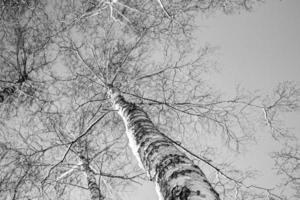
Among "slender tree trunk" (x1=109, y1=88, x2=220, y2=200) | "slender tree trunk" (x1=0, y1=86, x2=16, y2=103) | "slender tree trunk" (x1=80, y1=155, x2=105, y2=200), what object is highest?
"slender tree trunk" (x1=0, y1=86, x2=16, y2=103)

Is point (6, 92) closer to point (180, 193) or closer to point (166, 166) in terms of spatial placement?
point (166, 166)

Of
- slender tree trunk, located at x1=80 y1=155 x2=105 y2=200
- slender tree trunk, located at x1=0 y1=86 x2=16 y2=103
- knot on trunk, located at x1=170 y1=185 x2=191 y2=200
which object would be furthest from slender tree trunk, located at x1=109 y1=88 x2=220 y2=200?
slender tree trunk, located at x1=0 y1=86 x2=16 y2=103

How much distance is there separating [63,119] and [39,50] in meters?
1.75

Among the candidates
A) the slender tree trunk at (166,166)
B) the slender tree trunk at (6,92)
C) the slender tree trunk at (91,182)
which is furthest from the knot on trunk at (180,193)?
the slender tree trunk at (6,92)

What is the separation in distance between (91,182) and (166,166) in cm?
420

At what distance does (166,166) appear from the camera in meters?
2.35

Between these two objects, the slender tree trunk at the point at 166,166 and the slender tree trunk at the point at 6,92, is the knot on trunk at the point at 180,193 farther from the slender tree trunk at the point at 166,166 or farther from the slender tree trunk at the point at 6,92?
the slender tree trunk at the point at 6,92

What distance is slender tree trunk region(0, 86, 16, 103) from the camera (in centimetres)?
608

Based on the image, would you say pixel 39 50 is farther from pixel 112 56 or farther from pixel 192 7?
pixel 192 7

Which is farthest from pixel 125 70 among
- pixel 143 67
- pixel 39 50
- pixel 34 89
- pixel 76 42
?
pixel 34 89

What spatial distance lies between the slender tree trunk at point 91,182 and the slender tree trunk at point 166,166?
294cm

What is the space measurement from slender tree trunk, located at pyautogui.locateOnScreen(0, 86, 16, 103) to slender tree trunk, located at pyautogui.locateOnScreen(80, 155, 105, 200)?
7.75ft

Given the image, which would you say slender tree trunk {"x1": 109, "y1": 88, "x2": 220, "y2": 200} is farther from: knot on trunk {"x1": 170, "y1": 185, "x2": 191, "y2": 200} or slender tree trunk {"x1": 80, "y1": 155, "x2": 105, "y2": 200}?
slender tree trunk {"x1": 80, "y1": 155, "x2": 105, "y2": 200}

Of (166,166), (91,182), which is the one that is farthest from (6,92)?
(166,166)
